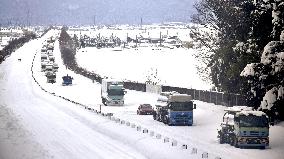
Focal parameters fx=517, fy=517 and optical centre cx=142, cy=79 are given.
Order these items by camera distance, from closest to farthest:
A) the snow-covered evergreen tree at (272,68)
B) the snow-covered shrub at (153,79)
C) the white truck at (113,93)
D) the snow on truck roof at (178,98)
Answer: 1. the snow-covered evergreen tree at (272,68)
2. the snow on truck roof at (178,98)
3. the white truck at (113,93)
4. the snow-covered shrub at (153,79)

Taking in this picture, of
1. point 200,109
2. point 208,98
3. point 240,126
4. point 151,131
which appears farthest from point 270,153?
point 208,98

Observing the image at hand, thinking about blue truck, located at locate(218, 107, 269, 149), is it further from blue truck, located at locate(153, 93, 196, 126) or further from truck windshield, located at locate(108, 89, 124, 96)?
truck windshield, located at locate(108, 89, 124, 96)

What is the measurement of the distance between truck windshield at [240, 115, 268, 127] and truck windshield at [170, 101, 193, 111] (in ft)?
40.2

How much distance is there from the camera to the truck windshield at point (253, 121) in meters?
36.0

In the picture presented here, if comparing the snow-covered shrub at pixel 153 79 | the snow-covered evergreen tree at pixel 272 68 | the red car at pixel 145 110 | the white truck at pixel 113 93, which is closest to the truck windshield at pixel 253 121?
the snow-covered evergreen tree at pixel 272 68

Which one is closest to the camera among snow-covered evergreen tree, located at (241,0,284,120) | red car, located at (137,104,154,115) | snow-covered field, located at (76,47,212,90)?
snow-covered evergreen tree, located at (241,0,284,120)

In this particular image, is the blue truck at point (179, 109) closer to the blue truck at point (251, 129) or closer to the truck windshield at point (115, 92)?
the blue truck at point (251, 129)

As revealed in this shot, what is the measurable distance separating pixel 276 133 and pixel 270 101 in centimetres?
343

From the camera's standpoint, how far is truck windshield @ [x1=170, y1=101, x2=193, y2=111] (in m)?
48.0

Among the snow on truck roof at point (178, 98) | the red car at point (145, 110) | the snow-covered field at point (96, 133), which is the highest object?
the snow on truck roof at point (178, 98)

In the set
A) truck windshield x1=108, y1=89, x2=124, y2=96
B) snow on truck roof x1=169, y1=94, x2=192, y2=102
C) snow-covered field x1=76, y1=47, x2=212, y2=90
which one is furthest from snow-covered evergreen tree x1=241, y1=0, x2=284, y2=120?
snow-covered field x1=76, y1=47, x2=212, y2=90

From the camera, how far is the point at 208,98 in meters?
61.6

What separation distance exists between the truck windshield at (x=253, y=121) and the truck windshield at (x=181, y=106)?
12.3 meters

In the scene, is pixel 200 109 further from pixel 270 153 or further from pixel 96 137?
pixel 270 153
